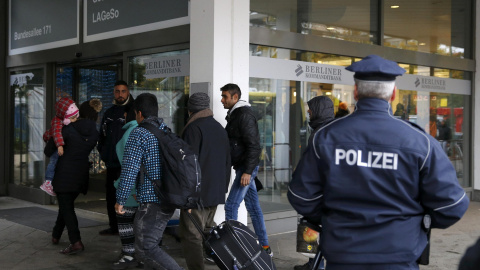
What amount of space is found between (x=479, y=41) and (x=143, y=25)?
22.1 ft

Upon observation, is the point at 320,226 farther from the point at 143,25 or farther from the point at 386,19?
the point at 386,19

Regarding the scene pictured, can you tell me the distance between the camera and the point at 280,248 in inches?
289

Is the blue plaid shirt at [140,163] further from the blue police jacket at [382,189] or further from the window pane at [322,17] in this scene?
the window pane at [322,17]

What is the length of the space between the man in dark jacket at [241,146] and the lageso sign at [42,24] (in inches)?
167

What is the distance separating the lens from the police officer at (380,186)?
2801mm

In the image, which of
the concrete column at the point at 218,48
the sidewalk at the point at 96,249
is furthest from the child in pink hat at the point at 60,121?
the concrete column at the point at 218,48

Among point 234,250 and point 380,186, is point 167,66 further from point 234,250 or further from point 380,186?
point 380,186

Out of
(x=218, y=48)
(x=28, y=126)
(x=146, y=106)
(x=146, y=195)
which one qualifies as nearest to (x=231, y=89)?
(x=218, y=48)

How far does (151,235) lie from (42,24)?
6.82 meters

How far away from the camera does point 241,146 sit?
6.62 meters

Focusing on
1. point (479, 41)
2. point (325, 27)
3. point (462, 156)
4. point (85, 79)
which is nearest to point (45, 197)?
point (85, 79)

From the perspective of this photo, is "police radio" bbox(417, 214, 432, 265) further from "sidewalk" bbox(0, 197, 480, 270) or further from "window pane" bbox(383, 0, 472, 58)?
"window pane" bbox(383, 0, 472, 58)

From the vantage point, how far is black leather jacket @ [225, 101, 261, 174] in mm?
6512

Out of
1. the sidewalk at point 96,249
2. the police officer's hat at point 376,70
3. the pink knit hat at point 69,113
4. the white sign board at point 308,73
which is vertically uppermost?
the white sign board at point 308,73
